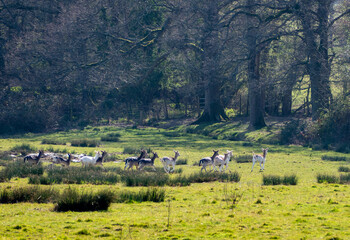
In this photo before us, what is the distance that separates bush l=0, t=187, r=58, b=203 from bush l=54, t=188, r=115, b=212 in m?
1.16

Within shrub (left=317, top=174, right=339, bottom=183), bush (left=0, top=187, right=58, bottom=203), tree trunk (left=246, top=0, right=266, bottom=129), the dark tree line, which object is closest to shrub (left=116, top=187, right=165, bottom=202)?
bush (left=0, top=187, right=58, bottom=203)

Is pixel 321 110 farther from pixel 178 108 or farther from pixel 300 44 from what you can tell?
pixel 178 108

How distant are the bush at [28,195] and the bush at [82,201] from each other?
45.7 inches

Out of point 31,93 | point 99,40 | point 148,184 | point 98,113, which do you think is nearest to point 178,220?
point 148,184

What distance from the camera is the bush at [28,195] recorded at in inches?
521

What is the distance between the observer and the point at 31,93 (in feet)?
169

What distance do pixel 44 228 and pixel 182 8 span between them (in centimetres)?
3787

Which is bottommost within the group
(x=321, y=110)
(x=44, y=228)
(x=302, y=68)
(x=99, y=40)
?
(x=44, y=228)

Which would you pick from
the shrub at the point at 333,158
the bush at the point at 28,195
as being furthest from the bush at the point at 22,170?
the shrub at the point at 333,158

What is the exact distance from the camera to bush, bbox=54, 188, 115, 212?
A: 12242mm

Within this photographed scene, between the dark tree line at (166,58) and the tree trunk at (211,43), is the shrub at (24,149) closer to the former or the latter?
the dark tree line at (166,58)

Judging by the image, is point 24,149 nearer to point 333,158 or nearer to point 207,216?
point 333,158

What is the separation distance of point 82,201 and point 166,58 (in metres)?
39.4

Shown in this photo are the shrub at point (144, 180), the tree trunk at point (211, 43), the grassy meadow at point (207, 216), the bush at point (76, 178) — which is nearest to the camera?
the grassy meadow at point (207, 216)
